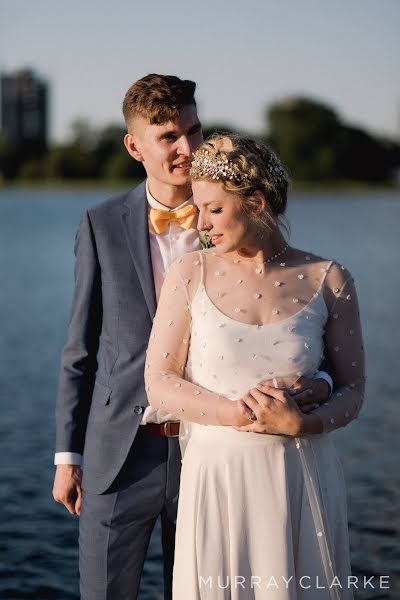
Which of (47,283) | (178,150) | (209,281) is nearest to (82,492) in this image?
(209,281)

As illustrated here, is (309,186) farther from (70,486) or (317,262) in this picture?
(317,262)

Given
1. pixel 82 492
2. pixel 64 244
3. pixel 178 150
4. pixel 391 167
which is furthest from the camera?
pixel 391 167

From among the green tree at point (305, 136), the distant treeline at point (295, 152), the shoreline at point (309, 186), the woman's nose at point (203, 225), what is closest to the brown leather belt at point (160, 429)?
the woman's nose at point (203, 225)

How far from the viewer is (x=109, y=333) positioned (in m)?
3.46

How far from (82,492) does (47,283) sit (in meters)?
23.3

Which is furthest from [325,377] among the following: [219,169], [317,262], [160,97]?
[160,97]

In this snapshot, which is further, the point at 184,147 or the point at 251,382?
the point at 184,147

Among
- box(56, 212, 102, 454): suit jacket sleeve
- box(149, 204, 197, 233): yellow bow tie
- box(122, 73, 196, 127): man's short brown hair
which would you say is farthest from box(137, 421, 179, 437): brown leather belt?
box(122, 73, 196, 127): man's short brown hair

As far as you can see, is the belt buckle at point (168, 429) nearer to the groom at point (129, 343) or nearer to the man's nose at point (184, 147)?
the groom at point (129, 343)

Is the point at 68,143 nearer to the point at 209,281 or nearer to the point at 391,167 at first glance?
the point at 391,167

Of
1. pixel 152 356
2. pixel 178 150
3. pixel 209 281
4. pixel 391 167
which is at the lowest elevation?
pixel 391 167

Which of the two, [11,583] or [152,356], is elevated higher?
[152,356]

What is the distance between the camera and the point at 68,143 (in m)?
135

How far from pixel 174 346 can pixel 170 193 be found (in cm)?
68
